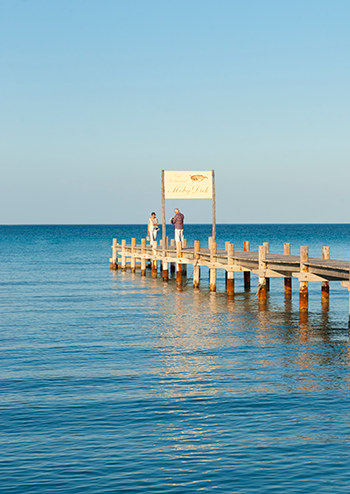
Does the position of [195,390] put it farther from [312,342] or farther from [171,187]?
[171,187]

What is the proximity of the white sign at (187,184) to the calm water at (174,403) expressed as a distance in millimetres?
9731

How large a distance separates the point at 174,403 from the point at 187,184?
19.7 metres

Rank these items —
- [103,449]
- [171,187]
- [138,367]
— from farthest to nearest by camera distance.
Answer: [171,187] → [138,367] → [103,449]

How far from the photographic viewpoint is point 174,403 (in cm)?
1060

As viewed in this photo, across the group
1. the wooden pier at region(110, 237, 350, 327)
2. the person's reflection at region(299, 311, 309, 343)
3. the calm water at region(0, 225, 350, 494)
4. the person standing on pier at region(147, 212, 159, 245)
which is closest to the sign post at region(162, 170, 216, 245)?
the wooden pier at region(110, 237, 350, 327)

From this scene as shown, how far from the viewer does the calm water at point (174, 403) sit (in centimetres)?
789

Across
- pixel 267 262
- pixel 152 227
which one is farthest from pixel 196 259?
pixel 152 227

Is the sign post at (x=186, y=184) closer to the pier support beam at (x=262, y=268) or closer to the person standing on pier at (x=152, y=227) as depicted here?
the person standing on pier at (x=152, y=227)

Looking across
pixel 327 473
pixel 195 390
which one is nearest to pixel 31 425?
pixel 195 390

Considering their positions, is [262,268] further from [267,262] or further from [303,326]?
[303,326]

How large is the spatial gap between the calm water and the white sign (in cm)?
973

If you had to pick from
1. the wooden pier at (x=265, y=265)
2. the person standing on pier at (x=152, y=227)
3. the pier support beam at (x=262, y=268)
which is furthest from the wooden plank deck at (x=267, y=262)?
the person standing on pier at (x=152, y=227)

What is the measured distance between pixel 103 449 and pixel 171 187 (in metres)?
21.5

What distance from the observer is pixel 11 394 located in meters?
11.1
